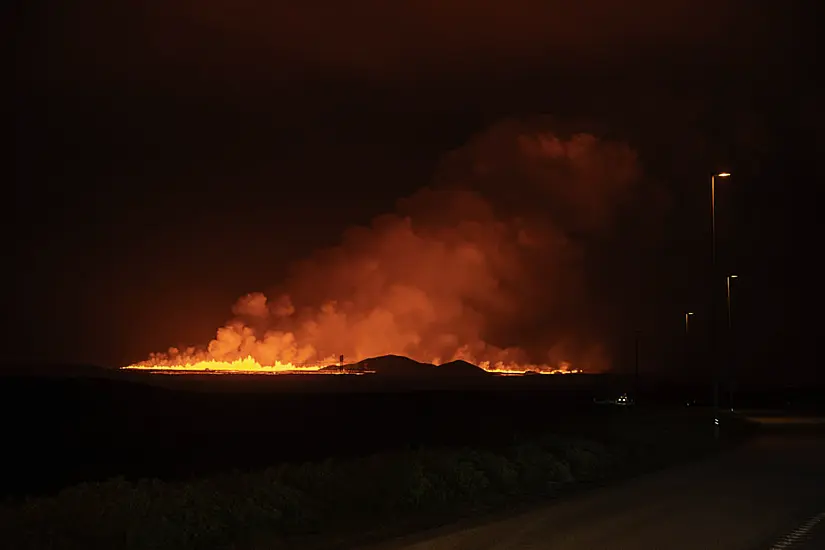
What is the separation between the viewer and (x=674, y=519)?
19125 millimetres

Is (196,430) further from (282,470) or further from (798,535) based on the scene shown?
(798,535)

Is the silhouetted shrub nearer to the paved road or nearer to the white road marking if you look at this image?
the paved road

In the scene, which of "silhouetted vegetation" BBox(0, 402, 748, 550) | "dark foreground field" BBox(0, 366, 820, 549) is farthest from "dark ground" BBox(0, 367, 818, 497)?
"silhouetted vegetation" BBox(0, 402, 748, 550)

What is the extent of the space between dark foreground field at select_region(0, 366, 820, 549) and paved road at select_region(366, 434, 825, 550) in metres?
1.97

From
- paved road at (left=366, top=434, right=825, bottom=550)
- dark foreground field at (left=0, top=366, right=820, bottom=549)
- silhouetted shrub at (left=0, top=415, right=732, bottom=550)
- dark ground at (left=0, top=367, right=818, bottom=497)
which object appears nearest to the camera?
silhouetted shrub at (left=0, top=415, right=732, bottom=550)

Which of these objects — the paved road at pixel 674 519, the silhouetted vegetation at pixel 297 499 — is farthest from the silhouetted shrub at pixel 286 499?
the paved road at pixel 674 519

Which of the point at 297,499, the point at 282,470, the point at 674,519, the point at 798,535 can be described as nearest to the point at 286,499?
the point at 297,499

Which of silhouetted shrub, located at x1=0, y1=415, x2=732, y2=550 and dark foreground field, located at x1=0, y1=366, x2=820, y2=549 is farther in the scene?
dark foreground field, located at x1=0, y1=366, x2=820, y2=549

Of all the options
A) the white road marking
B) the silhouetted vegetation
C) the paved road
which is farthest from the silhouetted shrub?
the white road marking

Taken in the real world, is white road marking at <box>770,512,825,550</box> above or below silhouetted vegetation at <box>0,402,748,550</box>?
below

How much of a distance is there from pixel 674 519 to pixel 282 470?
8.28m

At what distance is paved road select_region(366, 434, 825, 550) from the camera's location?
52.8ft

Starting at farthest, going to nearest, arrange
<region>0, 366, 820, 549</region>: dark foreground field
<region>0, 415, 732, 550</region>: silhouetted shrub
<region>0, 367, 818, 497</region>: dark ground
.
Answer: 1. <region>0, 367, 818, 497</region>: dark ground
2. <region>0, 366, 820, 549</region>: dark foreground field
3. <region>0, 415, 732, 550</region>: silhouetted shrub

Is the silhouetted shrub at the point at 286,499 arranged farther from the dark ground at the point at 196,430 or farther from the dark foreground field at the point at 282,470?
the dark ground at the point at 196,430
